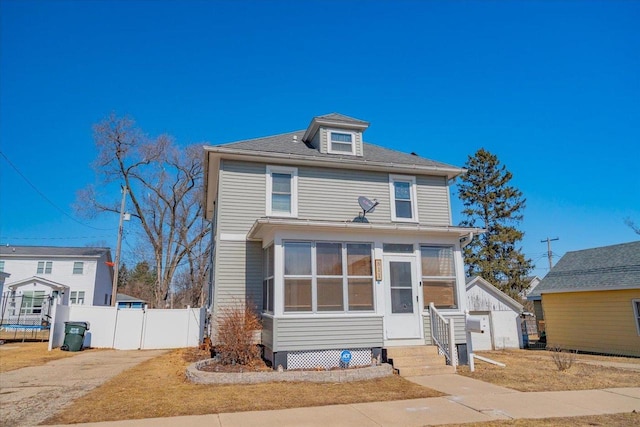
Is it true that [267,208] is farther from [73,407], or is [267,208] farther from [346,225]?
[73,407]

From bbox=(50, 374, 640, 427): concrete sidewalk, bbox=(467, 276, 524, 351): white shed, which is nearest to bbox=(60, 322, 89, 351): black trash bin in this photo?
bbox=(50, 374, 640, 427): concrete sidewalk

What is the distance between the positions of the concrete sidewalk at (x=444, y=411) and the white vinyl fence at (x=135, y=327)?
10.5 metres

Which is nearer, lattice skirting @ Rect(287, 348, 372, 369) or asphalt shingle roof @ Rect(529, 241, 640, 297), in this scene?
lattice skirting @ Rect(287, 348, 372, 369)

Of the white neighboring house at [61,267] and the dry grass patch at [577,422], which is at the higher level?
the white neighboring house at [61,267]

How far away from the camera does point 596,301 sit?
53.1ft

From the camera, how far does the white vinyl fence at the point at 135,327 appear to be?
15.7 metres

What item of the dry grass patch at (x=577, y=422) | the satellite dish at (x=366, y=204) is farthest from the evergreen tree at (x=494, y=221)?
the dry grass patch at (x=577, y=422)

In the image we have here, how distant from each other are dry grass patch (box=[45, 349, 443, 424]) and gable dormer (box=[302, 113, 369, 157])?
7.47 m

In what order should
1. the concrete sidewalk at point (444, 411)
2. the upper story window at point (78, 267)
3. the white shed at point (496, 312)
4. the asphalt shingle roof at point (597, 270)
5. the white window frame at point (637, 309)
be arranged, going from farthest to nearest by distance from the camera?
the upper story window at point (78, 267), the white shed at point (496, 312), the asphalt shingle roof at point (597, 270), the white window frame at point (637, 309), the concrete sidewalk at point (444, 411)

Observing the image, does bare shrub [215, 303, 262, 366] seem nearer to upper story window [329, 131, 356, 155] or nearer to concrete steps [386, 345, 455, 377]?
concrete steps [386, 345, 455, 377]

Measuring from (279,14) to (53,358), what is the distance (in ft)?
44.4

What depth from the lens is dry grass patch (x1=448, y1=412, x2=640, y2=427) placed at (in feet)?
17.1

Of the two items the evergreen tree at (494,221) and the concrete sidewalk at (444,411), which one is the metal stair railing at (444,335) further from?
the evergreen tree at (494,221)

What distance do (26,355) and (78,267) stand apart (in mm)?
18662
